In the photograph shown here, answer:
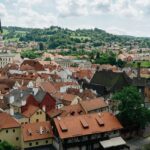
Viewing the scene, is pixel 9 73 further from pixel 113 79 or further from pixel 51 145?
pixel 51 145

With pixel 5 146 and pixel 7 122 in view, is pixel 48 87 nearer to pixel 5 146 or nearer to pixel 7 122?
pixel 7 122

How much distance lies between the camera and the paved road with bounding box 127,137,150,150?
194 feet

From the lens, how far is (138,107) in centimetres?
6312

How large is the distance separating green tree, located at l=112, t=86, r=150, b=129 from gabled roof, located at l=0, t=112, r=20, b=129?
16707 millimetres

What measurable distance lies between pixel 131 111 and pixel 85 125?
375 inches

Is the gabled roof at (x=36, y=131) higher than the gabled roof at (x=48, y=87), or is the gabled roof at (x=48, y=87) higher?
the gabled roof at (x=48, y=87)

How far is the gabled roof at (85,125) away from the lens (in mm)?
55719

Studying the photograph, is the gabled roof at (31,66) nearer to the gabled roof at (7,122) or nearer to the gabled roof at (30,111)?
the gabled roof at (30,111)

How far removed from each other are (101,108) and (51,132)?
16642 mm

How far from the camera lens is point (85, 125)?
57.1 m

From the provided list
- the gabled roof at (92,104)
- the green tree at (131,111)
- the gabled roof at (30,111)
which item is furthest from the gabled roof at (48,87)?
the green tree at (131,111)

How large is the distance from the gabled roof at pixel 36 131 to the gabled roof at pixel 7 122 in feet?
5.30

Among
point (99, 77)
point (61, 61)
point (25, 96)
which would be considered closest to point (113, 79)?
point (99, 77)

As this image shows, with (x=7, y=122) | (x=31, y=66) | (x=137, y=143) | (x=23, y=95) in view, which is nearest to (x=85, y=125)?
(x=137, y=143)
